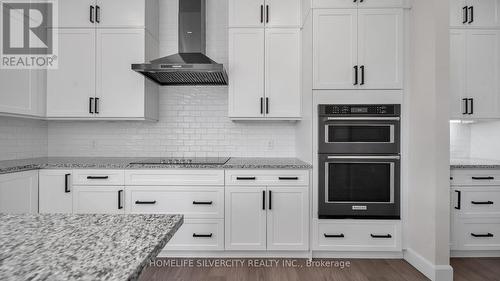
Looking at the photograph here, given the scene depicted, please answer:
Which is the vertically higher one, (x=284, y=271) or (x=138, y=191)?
(x=138, y=191)

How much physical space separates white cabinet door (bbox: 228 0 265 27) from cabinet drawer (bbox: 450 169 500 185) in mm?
2468

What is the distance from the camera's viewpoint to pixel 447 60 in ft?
7.51

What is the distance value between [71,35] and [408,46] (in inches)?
135

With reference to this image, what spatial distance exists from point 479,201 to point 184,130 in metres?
3.17

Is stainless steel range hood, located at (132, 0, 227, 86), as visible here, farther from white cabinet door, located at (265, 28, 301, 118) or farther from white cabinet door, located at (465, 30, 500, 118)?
white cabinet door, located at (465, 30, 500, 118)

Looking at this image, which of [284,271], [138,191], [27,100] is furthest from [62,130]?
[284,271]

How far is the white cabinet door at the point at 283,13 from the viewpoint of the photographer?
9.89 feet

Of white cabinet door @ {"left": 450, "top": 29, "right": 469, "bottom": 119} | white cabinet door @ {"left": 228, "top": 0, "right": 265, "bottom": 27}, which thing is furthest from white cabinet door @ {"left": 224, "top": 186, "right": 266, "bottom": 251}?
white cabinet door @ {"left": 450, "top": 29, "right": 469, "bottom": 119}

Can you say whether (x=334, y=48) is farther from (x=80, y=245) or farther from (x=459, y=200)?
(x=80, y=245)

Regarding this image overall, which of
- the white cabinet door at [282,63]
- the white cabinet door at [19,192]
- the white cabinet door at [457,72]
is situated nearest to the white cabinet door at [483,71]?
the white cabinet door at [457,72]

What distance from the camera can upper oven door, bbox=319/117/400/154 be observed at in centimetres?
264

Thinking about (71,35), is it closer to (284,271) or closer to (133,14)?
(133,14)

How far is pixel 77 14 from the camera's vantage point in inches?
117

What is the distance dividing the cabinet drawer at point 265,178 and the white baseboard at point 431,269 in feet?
3.81
